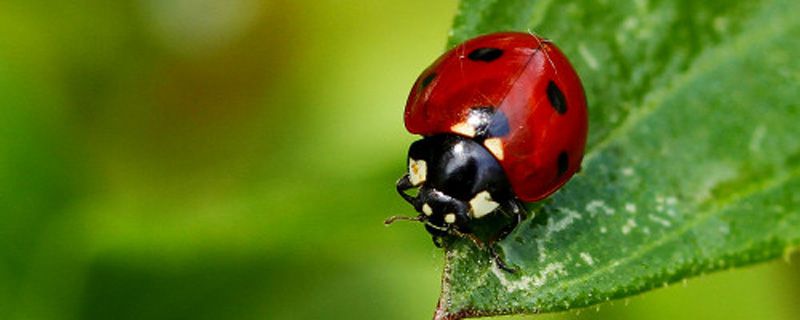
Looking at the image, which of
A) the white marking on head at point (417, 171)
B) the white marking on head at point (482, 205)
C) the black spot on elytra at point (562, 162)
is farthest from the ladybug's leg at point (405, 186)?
the black spot on elytra at point (562, 162)

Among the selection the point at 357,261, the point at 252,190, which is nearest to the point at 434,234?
the point at 357,261

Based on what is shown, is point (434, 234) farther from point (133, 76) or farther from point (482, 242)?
point (133, 76)

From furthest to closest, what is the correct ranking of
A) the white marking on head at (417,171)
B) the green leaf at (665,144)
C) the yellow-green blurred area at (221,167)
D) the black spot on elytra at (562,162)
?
the yellow-green blurred area at (221,167)
the white marking on head at (417,171)
the black spot on elytra at (562,162)
the green leaf at (665,144)

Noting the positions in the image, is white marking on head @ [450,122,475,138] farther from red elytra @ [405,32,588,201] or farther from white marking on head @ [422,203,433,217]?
white marking on head @ [422,203,433,217]

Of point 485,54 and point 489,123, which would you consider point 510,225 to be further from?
point 485,54

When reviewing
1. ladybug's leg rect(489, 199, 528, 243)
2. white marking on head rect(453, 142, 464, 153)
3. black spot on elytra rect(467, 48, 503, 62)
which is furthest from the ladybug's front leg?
black spot on elytra rect(467, 48, 503, 62)

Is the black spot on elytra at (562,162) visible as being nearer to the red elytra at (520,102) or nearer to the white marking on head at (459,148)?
the red elytra at (520,102)

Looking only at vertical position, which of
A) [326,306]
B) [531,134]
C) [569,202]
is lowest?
[326,306]
